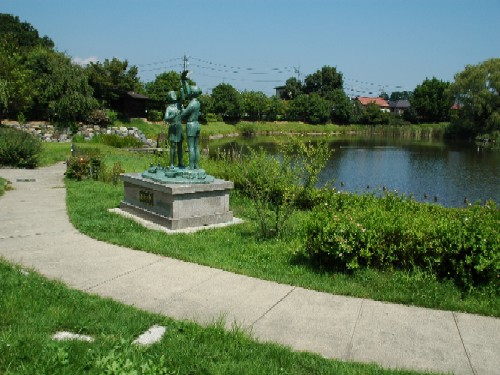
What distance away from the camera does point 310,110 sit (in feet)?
232

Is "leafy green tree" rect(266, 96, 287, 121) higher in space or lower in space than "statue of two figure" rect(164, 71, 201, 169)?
higher

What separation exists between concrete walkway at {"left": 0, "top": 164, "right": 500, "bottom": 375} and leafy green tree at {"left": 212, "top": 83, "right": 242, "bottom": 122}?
56784 millimetres

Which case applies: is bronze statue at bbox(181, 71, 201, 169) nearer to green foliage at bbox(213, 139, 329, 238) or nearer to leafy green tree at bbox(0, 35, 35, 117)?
green foliage at bbox(213, 139, 329, 238)

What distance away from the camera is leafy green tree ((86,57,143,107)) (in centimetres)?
4306

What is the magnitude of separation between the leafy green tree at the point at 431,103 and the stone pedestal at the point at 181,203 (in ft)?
254

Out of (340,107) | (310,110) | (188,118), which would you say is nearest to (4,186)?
(188,118)

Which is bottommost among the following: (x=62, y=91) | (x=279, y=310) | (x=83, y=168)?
(x=279, y=310)

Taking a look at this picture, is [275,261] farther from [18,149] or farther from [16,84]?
[16,84]

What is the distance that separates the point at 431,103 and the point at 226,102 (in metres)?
37.8

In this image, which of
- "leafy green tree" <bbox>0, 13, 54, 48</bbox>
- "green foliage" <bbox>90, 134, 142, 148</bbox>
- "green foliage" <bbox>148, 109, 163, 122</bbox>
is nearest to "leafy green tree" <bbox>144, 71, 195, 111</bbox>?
"green foliage" <bbox>148, 109, 163, 122</bbox>

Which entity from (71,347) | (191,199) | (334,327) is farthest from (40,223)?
(334,327)

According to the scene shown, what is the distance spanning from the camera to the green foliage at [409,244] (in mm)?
5418

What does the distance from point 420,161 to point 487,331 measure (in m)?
29.2

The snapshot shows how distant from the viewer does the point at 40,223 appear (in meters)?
8.80
